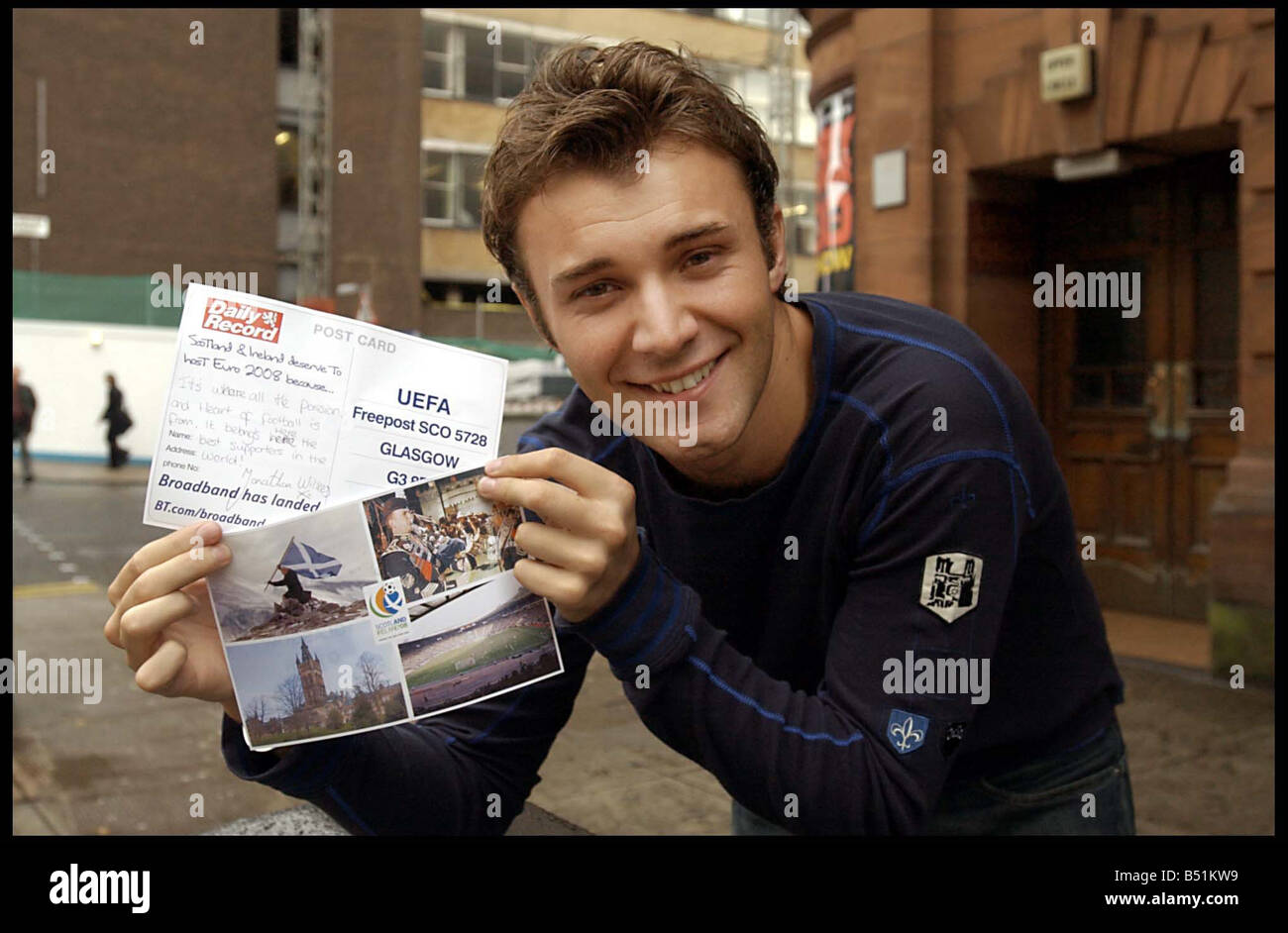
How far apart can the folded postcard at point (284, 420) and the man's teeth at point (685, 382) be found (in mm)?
326

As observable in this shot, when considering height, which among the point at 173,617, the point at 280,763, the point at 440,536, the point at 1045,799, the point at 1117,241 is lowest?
the point at 1045,799

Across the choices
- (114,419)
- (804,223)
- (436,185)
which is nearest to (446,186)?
(436,185)

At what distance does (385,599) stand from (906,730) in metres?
0.73

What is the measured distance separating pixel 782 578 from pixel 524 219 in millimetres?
703

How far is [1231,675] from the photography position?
19.5 ft

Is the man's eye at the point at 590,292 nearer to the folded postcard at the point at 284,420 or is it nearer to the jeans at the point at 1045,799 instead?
→ the folded postcard at the point at 284,420

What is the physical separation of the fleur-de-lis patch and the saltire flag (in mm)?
780

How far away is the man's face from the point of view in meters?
1.64

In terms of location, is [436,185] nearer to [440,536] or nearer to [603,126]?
[603,126]

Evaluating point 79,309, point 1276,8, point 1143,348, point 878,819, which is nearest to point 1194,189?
point 1143,348

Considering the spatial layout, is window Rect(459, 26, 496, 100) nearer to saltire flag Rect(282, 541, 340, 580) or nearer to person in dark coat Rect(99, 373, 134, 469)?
person in dark coat Rect(99, 373, 134, 469)

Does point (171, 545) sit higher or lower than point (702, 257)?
lower

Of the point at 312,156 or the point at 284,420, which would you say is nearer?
the point at 284,420

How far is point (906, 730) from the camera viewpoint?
1.56 metres
